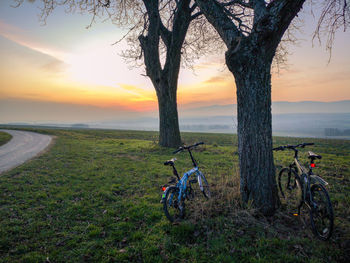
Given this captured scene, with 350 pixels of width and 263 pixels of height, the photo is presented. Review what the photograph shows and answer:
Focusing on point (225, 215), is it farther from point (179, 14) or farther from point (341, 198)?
Result: point (179, 14)

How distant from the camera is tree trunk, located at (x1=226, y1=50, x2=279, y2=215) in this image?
4195 millimetres

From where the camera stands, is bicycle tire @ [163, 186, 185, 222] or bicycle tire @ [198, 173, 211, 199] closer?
bicycle tire @ [163, 186, 185, 222]

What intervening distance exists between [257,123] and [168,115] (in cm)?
1003

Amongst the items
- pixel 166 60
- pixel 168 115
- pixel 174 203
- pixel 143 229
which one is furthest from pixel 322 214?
pixel 166 60

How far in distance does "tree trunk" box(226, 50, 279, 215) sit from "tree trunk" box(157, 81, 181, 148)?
9614mm

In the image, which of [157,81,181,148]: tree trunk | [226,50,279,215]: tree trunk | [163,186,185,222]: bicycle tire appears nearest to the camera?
[163,186,185,222]: bicycle tire

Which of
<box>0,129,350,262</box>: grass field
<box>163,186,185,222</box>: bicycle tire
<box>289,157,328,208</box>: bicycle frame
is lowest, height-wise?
<box>0,129,350,262</box>: grass field

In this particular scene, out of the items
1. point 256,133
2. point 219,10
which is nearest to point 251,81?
point 256,133

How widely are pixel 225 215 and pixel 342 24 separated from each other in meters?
6.16

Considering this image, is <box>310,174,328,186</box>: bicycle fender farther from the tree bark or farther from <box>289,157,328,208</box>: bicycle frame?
the tree bark

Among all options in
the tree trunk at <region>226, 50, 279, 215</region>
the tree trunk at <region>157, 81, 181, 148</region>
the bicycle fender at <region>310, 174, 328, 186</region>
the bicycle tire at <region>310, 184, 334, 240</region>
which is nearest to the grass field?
the bicycle tire at <region>310, 184, 334, 240</region>

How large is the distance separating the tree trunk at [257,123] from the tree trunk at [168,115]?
9.61 metres

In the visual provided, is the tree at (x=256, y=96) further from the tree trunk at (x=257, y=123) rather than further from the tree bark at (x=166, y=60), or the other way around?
the tree bark at (x=166, y=60)

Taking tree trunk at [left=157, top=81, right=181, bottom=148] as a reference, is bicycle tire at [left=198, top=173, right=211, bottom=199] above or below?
below
